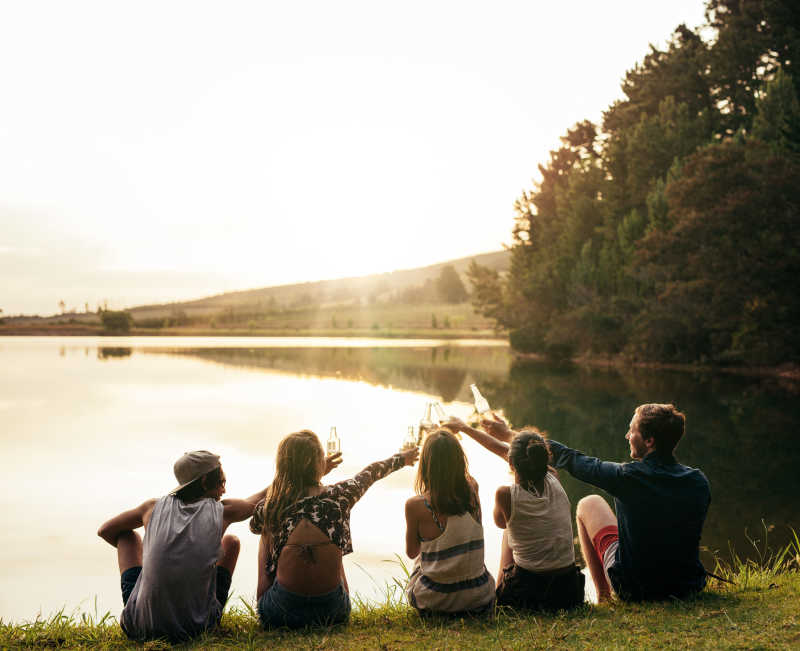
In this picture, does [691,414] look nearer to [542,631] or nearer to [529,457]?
[529,457]

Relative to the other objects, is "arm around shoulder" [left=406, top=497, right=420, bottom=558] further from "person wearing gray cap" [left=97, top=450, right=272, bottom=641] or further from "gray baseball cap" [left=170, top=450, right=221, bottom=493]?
"gray baseball cap" [left=170, top=450, right=221, bottom=493]

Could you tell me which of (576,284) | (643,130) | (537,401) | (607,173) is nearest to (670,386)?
(537,401)

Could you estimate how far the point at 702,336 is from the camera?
27906 millimetres

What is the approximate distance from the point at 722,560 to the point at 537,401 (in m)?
10.8

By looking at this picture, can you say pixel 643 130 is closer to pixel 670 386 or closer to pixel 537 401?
pixel 670 386

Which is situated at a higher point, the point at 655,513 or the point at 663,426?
the point at 663,426

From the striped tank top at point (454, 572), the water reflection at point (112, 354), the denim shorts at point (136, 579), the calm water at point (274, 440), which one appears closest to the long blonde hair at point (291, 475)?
the denim shorts at point (136, 579)

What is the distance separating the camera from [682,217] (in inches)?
987

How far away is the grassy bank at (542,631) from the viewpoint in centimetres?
309

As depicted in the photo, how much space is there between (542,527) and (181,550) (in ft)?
6.26

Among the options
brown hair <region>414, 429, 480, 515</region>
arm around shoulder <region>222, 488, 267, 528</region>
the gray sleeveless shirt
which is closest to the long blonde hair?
arm around shoulder <region>222, 488, 267, 528</region>

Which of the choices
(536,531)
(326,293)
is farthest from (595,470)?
(326,293)

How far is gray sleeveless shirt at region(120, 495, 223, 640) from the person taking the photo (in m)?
3.18

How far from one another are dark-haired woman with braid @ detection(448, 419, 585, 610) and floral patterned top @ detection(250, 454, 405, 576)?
2.75 feet
